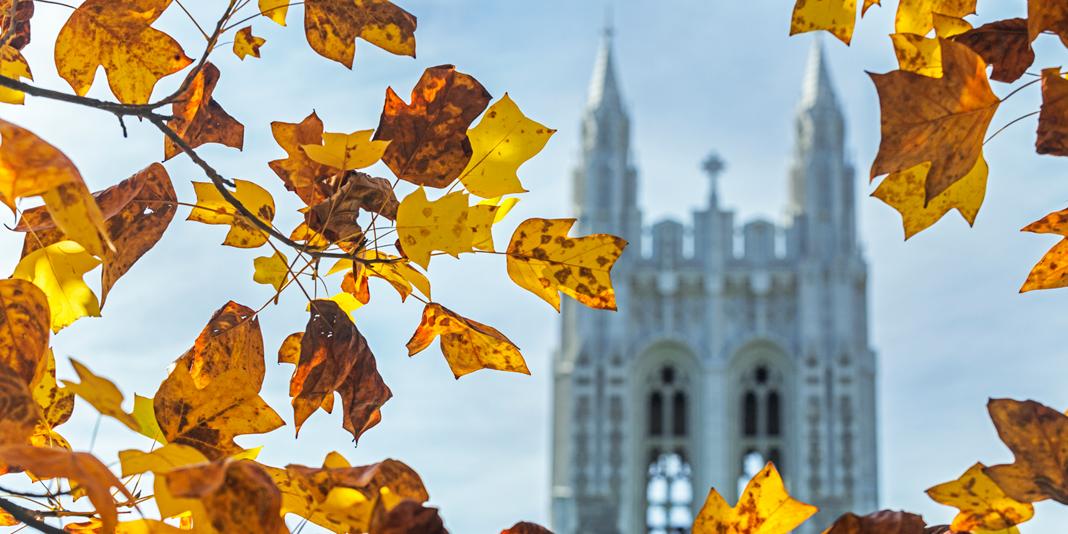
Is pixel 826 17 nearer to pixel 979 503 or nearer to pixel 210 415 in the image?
pixel 979 503

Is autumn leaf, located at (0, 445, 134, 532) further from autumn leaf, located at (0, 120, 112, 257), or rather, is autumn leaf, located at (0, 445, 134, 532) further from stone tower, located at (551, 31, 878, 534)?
stone tower, located at (551, 31, 878, 534)

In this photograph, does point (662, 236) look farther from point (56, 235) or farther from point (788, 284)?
point (56, 235)

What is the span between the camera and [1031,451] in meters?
0.77

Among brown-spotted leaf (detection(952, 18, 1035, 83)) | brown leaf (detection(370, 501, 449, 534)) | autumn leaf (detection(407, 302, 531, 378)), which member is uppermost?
brown-spotted leaf (detection(952, 18, 1035, 83))

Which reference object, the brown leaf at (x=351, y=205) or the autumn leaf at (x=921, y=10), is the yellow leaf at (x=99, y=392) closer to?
the brown leaf at (x=351, y=205)

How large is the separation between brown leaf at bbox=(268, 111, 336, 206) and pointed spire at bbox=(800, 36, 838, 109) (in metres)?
20.9

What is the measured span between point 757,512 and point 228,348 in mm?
348

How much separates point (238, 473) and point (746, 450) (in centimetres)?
2146

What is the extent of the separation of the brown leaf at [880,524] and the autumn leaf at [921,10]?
34cm

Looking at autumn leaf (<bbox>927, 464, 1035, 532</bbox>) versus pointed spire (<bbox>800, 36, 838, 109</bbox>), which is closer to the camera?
autumn leaf (<bbox>927, 464, 1035, 532</bbox>)

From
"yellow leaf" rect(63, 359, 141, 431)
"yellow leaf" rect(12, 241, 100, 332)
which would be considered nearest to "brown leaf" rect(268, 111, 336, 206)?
"yellow leaf" rect(12, 241, 100, 332)

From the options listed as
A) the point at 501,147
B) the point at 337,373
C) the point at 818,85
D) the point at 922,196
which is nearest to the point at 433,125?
the point at 501,147

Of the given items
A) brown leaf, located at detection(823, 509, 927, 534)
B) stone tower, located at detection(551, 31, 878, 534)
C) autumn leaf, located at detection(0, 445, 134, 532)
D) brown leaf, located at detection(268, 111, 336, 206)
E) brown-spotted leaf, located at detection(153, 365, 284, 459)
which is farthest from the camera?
stone tower, located at detection(551, 31, 878, 534)

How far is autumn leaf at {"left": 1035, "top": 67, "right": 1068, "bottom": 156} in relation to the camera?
0.81 metres
